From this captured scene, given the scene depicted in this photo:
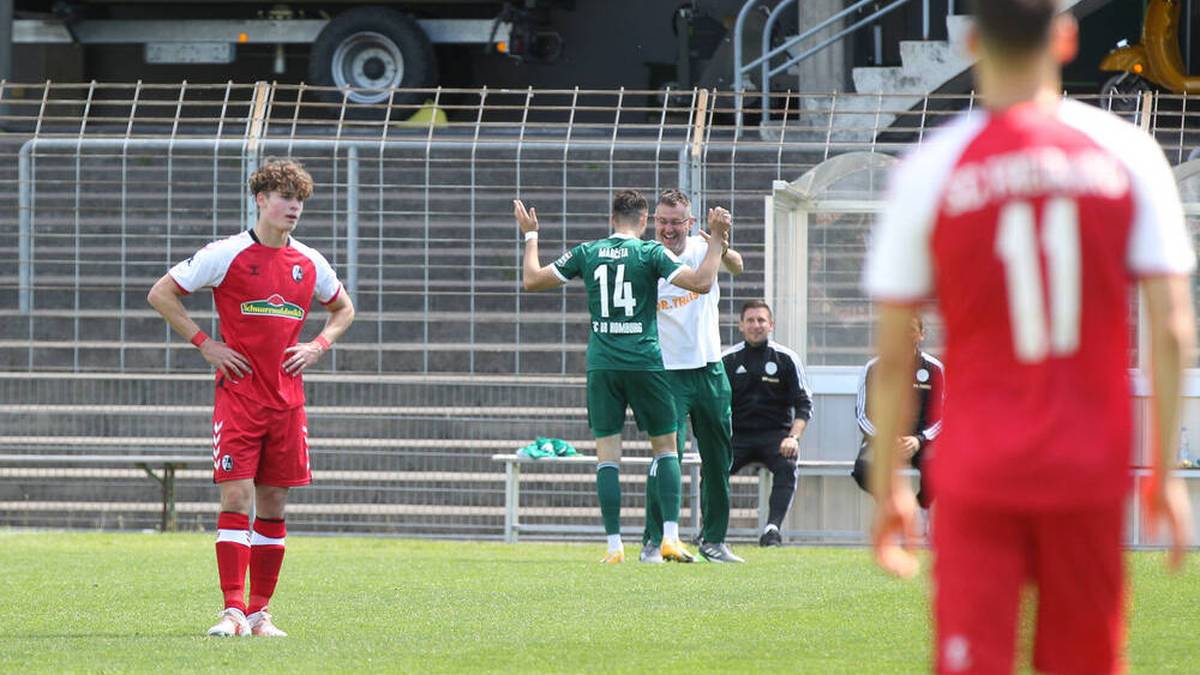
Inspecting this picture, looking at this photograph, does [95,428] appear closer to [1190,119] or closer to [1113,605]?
[1190,119]

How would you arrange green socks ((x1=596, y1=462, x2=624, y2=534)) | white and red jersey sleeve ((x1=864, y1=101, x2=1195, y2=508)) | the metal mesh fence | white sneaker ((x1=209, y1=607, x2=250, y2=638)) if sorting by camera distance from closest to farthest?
white and red jersey sleeve ((x1=864, y1=101, x2=1195, y2=508))
white sneaker ((x1=209, y1=607, x2=250, y2=638))
green socks ((x1=596, y1=462, x2=624, y2=534))
the metal mesh fence

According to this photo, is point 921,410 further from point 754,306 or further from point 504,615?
point 504,615

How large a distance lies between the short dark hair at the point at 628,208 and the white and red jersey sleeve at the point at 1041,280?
744 cm

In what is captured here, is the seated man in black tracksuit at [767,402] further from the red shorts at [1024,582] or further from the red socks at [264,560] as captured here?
the red shorts at [1024,582]

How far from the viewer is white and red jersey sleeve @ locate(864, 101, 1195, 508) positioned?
3.23 m

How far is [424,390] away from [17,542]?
353 cm

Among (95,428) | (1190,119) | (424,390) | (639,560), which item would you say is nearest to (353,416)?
(424,390)

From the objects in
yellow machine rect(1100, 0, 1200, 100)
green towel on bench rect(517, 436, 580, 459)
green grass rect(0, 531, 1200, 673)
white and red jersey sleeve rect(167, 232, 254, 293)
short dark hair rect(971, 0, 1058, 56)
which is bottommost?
green grass rect(0, 531, 1200, 673)

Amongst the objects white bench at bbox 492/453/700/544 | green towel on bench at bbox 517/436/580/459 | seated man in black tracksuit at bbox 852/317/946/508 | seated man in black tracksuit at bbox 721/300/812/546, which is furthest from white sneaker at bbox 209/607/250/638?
green towel on bench at bbox 517/436/580/459

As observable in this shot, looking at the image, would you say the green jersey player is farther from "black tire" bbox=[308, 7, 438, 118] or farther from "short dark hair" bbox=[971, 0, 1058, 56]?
"black tire" bbox=[308, 7, 438, 118]

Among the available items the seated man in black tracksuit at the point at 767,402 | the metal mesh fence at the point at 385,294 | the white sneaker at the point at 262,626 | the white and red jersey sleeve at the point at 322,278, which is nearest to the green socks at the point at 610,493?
the seated man in black tracksuit at the point at 767,402

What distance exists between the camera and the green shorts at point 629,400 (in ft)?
35.1

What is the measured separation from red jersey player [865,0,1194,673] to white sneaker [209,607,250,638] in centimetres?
414

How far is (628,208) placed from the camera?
1080 centimetres
